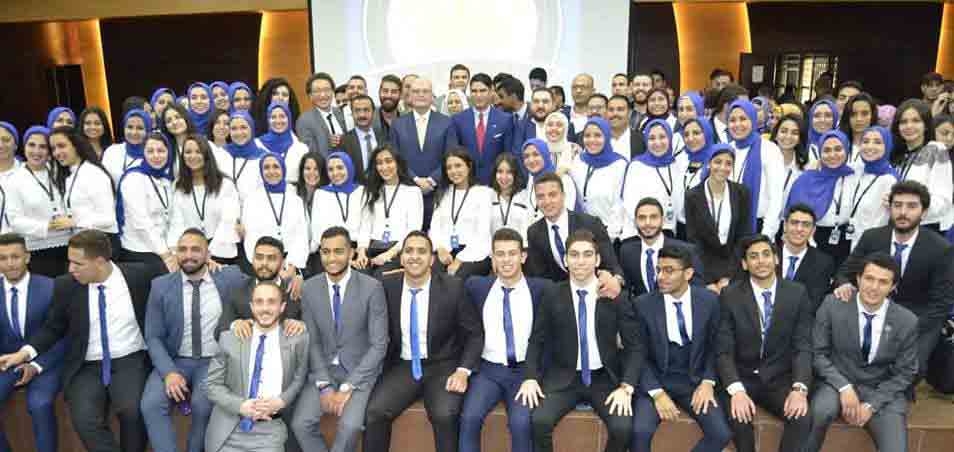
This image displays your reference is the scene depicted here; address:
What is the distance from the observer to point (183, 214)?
471 centimetres

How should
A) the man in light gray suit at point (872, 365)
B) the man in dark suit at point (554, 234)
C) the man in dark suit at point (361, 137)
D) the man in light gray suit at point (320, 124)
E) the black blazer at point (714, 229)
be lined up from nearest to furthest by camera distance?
the man in light gray suit at point (872, 365), the man in dark suit at point (554, 234), the black blazer at point (714, 229), the man in dark suit at point (361, 137), the man in light gray suit at point (320, 124)

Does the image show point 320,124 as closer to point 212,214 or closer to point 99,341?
point 212,214

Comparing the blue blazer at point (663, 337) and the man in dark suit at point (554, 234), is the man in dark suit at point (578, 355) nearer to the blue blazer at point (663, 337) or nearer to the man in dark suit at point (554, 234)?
the blue blazer at point (663, 337)

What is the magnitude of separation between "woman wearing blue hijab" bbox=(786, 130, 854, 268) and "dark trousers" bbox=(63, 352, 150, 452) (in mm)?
4045

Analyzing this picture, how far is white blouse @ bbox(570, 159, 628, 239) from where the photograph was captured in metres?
4.66

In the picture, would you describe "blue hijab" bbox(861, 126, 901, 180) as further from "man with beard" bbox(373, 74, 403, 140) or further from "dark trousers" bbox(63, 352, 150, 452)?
"dark trousers" bbox(63, 352, 150, 452)

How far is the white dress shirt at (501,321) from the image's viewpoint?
3.77 meters

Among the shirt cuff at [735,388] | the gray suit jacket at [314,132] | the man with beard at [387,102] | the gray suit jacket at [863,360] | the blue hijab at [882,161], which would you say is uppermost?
the man with beard at [387,102]

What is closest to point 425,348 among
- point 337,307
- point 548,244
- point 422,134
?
point 337,307

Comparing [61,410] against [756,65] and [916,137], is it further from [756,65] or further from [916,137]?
[756,65]

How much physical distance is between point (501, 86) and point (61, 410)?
3.93 metres

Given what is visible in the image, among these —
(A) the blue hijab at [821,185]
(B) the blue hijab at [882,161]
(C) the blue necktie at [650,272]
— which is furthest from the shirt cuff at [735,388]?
(B) the blue hijab at [882,161]

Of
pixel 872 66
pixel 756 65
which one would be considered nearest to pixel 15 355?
pixel 756 65

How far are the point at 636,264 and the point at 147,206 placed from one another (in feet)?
10.4
